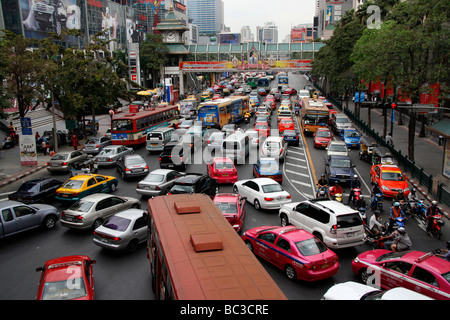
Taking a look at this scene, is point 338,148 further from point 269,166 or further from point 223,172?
point 223,172

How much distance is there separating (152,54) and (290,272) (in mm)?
70671

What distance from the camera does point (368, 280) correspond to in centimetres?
1079

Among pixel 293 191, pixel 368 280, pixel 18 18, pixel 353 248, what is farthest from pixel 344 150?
pixel 18 18

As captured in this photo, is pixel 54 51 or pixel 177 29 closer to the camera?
pixel 54 51

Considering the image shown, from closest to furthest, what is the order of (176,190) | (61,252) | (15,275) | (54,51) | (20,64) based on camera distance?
(15,275) → (61,252) → (176,190) → (20,64) → (54,51)

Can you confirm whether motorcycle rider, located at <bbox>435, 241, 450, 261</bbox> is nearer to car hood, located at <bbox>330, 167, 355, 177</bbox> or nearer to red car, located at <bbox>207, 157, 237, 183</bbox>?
car hood, located at <bbox>330, 167, 355, 177</bbox>

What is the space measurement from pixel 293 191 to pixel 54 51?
2566 cm

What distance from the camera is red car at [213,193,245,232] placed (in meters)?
14.5

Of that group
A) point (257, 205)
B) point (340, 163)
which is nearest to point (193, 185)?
point (257, 205)

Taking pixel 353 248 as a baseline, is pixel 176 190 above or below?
above

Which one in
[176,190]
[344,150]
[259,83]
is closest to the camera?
[176,190]

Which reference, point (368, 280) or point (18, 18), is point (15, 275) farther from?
point (18, 18)

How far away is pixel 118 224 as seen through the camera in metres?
13.0

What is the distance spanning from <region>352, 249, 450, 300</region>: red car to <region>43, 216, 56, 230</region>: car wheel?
1212 centimetres
